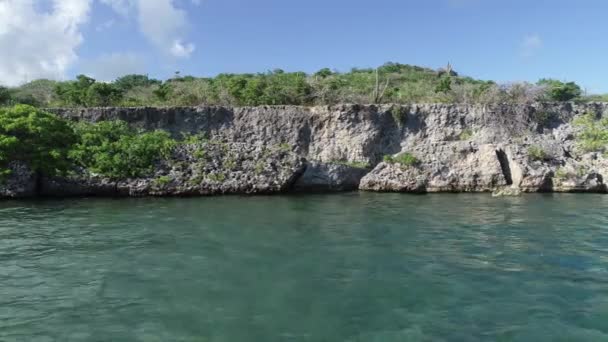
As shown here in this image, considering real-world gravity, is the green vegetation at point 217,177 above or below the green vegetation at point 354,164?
below

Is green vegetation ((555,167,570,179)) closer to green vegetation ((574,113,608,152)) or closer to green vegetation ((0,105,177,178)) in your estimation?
green vegetation ((574,113,608,152))

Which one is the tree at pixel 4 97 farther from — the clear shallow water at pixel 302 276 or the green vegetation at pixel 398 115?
the green vegetation at pixel 398 115

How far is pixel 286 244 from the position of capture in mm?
10023

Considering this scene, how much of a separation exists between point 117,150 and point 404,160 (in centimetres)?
1263

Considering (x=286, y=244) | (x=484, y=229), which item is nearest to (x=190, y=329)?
(x=286, y=244)

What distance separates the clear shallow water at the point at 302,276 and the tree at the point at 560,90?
48.9ft

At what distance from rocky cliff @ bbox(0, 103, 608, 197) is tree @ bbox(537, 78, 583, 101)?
301cm

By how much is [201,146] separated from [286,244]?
38.4 feet

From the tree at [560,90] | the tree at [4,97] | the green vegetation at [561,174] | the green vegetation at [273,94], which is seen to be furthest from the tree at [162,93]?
the tree at [560,90]

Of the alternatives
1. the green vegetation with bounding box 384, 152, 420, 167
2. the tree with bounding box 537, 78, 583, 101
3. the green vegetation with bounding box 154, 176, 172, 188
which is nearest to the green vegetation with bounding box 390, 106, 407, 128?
the green vegetation with bounding box 384, 152, 420, 167

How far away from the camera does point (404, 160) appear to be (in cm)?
2131

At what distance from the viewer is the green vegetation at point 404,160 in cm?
2127

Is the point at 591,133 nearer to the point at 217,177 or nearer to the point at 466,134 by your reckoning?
the point at 466,134

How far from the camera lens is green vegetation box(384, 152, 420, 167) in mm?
21266
